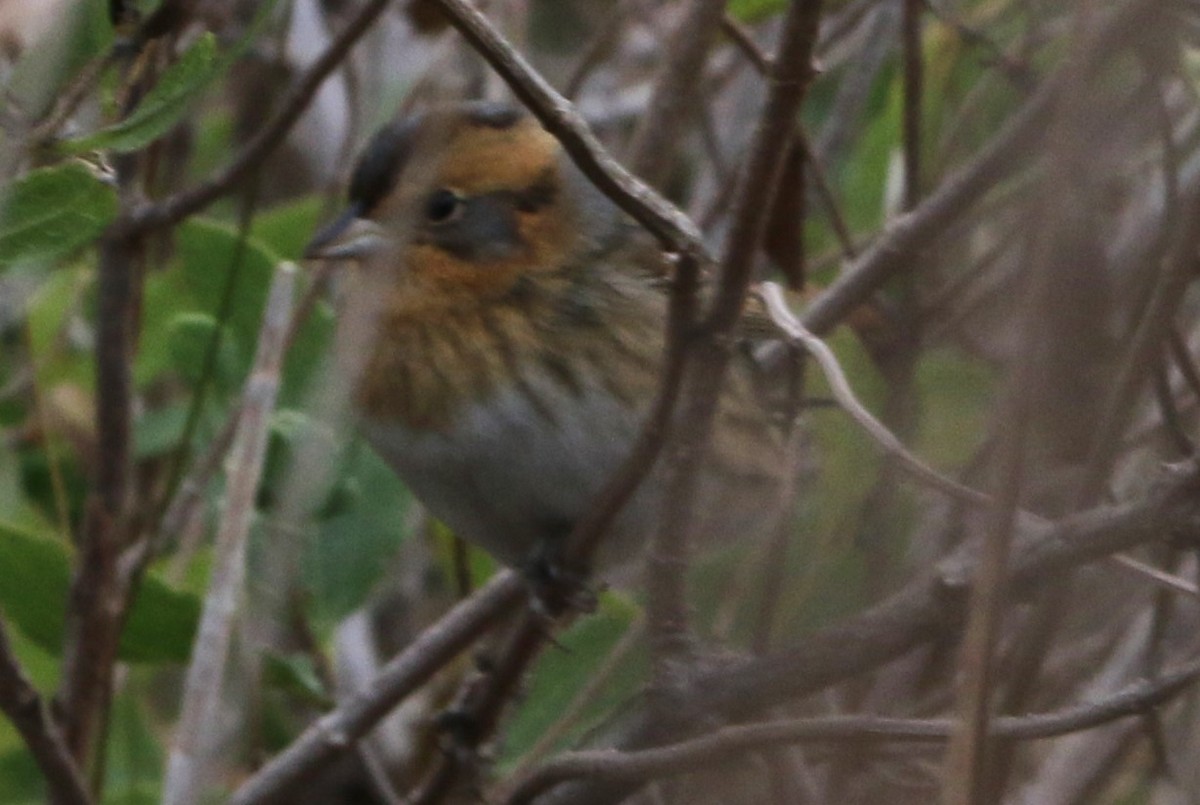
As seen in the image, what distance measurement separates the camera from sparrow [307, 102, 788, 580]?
7.22 feet

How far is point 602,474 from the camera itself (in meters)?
2.20

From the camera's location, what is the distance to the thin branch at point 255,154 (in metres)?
2.16

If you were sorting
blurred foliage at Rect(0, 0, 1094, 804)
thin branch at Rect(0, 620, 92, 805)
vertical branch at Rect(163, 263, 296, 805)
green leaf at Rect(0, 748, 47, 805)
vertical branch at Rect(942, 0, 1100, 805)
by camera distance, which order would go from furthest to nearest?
green leaf at Rect(0, 748, 47, 805) < vertical branch at Rect(163, 263, 296, 805) < thin branch at Rect(0, 620, 92, 805) < blurred foliage at Rect(0, 0, 1094, 804) < vertical branch at Rect(942, 0, 1100, 805)

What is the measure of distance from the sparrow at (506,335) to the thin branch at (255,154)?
0.09m

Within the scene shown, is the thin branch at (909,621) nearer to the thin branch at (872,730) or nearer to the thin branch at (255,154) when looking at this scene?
the thin branch at (872,730)

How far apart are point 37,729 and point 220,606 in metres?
0.28

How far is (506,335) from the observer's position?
7.44 feet

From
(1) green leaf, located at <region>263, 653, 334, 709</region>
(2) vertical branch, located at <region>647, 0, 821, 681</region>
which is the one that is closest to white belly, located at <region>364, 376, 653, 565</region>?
(1) green leaf, located at <region>263, 653, 334, 709</region>

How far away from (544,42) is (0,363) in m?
1.19

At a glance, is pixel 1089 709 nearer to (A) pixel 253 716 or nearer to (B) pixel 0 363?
(A) pixel 253 716

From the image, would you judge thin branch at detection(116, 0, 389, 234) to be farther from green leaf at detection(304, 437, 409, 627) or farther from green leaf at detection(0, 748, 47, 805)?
green leaf at detection(0, 748, 47, 805)

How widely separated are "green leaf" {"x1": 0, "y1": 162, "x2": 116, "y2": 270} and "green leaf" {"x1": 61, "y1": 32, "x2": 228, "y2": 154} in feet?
0.07

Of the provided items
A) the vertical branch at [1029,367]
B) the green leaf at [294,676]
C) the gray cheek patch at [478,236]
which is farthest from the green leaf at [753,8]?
the vertical branch at [1029,367]

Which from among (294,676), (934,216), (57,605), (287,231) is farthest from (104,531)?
(934,216)
